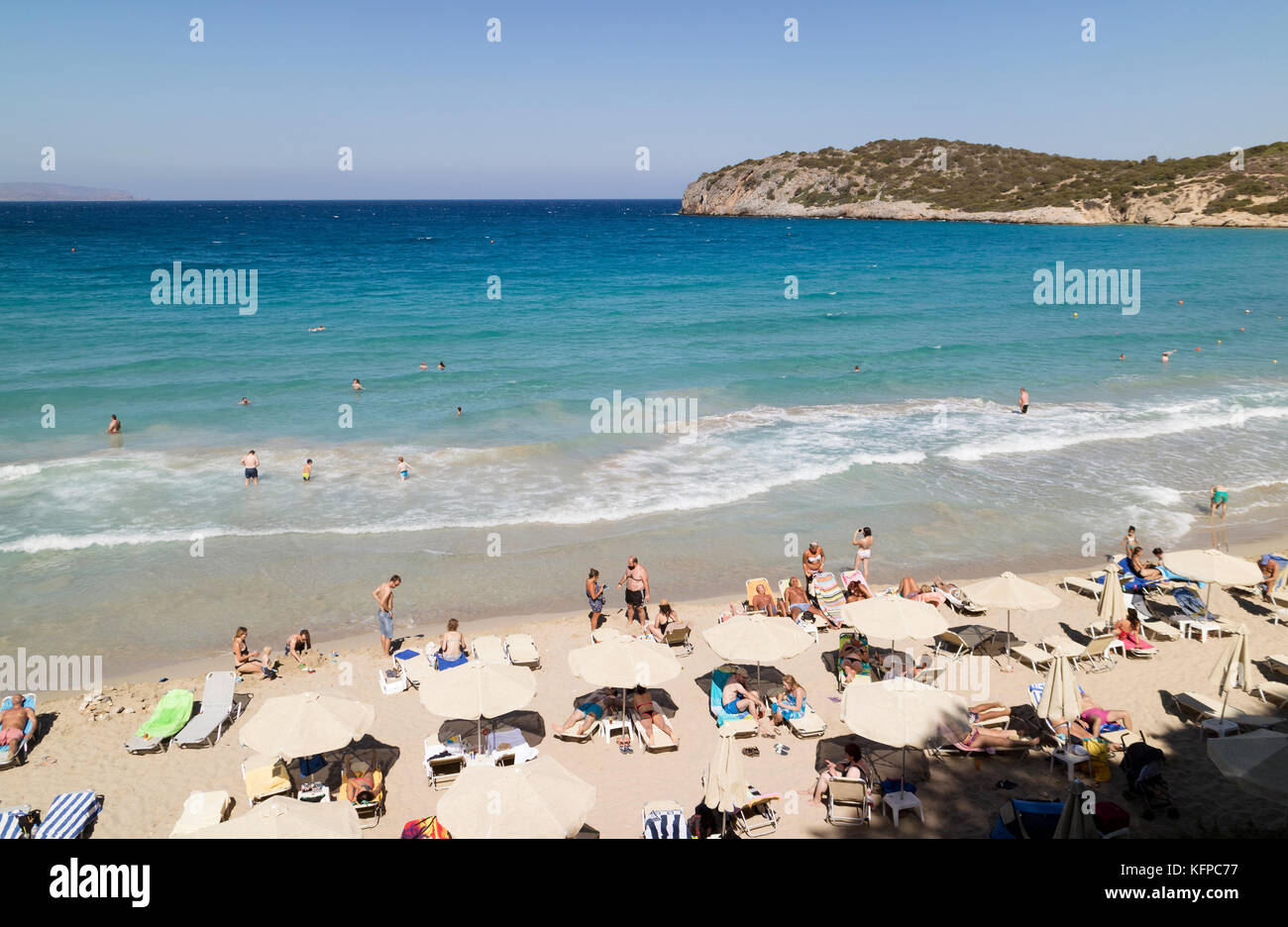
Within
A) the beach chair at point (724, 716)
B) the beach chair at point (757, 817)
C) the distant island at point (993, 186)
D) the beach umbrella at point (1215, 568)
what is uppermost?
the distant island at point (993, 186)

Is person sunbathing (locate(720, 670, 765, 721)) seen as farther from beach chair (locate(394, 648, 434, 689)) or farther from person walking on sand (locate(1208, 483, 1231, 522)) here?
person walking on sand (locate(1208, 483, 1231, 522))

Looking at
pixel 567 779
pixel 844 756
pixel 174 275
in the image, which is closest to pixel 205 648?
pixel 567 779

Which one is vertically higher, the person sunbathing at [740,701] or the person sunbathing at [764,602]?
the person sunbathing at [764,602]

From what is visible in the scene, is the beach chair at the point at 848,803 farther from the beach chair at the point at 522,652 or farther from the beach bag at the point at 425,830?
the beach chair at the point at 522,652

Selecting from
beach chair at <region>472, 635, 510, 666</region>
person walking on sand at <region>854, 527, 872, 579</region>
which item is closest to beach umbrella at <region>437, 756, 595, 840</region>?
beach chair at <region>472, 635, 510, 666</region>

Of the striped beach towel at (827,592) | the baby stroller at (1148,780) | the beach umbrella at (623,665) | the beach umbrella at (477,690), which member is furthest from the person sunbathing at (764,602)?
the baby stroller at (1148,780)

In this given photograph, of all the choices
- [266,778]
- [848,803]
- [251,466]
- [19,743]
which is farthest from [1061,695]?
[251,466]
